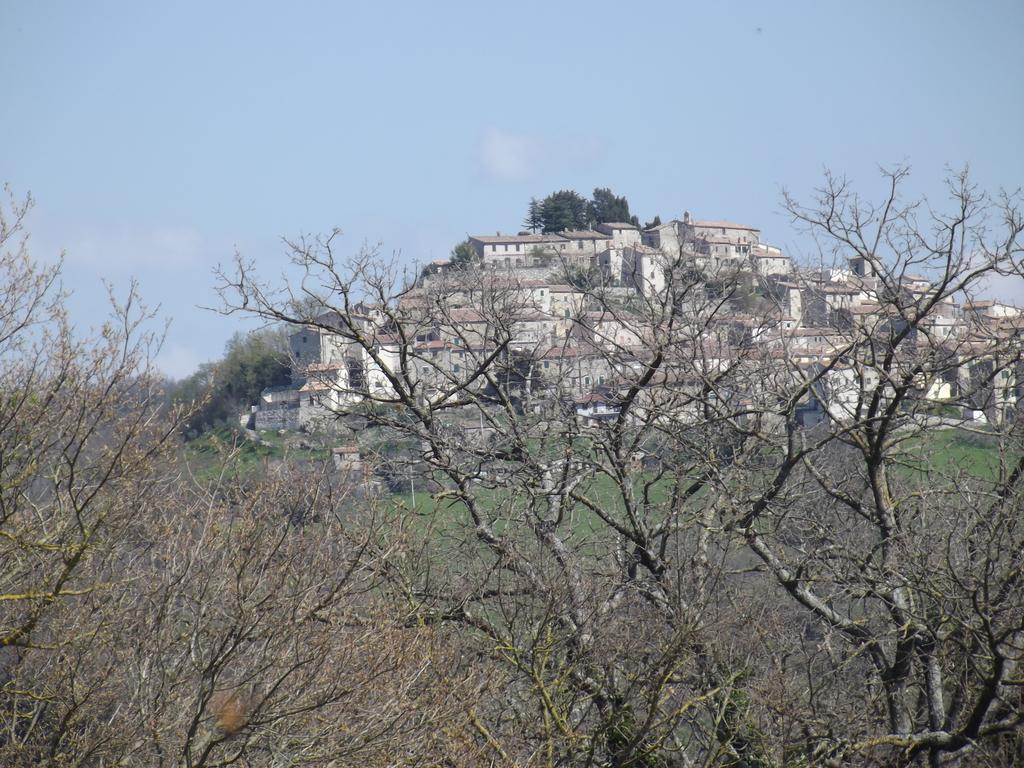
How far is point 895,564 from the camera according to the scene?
7840 mm

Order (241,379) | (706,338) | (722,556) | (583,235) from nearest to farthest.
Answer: (722,556) → (706,338) → (241,379) → (583,235)

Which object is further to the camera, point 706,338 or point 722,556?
point 706,338

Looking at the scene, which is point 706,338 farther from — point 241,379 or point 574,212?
point 574,212

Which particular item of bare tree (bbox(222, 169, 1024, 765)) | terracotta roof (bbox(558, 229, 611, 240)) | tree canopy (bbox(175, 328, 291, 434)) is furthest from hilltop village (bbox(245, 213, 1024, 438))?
terracotta roof (bbox(558, 229, 611, 240))

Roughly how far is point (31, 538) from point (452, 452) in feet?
10.3

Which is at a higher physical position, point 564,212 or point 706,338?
point 564,212

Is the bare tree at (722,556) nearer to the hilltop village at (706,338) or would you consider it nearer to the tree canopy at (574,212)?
the hilltop village at (706,338)

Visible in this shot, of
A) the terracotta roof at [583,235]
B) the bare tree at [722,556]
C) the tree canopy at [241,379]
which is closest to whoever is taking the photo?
the bare tree at [722,556]

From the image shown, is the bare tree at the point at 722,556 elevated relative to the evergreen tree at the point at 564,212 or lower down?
lower down

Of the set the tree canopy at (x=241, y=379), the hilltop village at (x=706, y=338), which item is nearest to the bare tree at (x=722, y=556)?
the hilltop village at (x=706, y=338)

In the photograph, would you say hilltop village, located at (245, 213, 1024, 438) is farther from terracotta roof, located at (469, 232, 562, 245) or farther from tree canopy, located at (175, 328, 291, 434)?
terracotta roof, located at (469, 232, 562, 245)

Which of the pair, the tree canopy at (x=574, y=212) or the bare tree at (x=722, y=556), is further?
the tree canopy at (x=574, y=212)

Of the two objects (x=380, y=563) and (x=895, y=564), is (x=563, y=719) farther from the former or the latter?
(x=895, y=564)

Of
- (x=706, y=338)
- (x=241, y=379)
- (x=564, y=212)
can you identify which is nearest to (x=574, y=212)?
(x=564, y=212)
